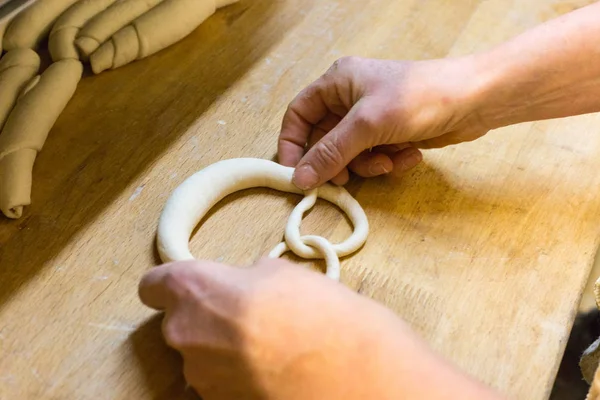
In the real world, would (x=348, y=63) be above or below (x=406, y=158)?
above

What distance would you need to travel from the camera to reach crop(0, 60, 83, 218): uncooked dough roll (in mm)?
933

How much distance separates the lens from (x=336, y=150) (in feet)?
3.04

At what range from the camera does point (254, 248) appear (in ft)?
3.03

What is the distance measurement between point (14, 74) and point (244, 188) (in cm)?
50

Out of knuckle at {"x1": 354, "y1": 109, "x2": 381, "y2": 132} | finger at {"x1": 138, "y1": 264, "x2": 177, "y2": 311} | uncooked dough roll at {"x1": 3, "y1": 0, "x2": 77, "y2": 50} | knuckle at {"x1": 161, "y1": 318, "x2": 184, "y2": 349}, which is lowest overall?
knuckle at {"x1": 354, "y1": 109, "x2": 381, "y2": 132}

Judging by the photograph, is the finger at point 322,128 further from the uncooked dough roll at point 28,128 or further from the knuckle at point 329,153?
the uncooked dough roll at point 28,128

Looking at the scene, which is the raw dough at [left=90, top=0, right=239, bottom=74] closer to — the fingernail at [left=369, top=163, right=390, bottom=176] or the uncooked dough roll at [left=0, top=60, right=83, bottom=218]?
the uncooked dough roll at [left=0, top=60, right=83, bottom=218]

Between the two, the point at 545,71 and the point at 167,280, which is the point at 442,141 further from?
the point at 167,280

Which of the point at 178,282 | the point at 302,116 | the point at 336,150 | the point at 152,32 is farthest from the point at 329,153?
the point at 152,32

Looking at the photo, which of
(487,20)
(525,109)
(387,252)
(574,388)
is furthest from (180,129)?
(574,388)

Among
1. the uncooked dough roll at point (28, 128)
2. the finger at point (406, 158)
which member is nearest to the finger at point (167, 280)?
the uncooked dough roll at point (28, 128)

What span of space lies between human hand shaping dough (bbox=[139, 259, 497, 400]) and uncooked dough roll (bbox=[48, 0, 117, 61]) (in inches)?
27.2

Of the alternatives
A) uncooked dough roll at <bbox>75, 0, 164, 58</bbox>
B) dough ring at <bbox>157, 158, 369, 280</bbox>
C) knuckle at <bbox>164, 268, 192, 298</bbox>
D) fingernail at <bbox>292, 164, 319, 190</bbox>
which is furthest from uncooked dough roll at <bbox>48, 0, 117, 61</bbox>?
knuckle at <bbox>164, 268, 192, 298</bbox>

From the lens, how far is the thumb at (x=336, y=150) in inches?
35.9
